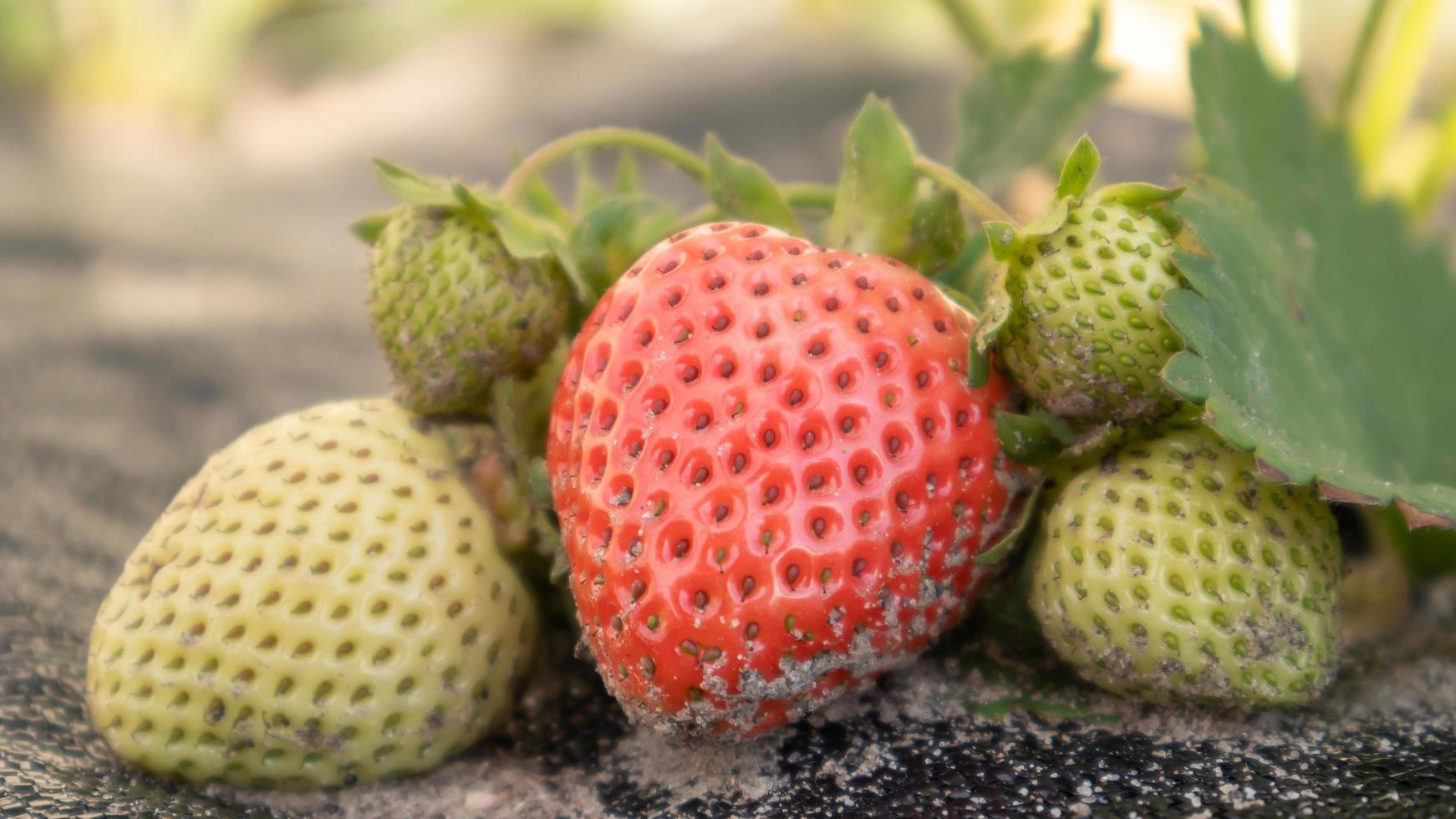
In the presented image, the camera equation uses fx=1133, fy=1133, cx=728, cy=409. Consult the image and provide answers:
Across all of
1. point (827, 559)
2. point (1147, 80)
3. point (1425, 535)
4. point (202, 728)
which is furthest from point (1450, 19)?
point (202, 728)

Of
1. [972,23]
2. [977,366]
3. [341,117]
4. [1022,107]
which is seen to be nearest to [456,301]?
[977,366]

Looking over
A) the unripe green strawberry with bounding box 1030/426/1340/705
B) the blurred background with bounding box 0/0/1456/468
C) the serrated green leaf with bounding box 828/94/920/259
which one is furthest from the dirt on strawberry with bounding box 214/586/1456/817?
the blurred background with bounding box 0/0/1456/468

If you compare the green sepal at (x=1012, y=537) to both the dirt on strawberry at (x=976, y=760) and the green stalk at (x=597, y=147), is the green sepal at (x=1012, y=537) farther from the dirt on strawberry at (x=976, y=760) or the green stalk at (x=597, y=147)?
the green stalk at (x=597, y=147)

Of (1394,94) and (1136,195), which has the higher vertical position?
(1394,94)

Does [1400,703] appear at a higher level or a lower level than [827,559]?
lower

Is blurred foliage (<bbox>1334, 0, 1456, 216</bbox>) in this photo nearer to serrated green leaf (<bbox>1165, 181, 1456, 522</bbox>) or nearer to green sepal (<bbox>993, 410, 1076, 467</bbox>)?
serrated green leaf (<bbox>1165, 181, 1456, 522</bbox>)

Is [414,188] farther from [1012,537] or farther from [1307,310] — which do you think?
[1307,310]

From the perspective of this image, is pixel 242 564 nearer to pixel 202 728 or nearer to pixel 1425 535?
pixel 202 728
